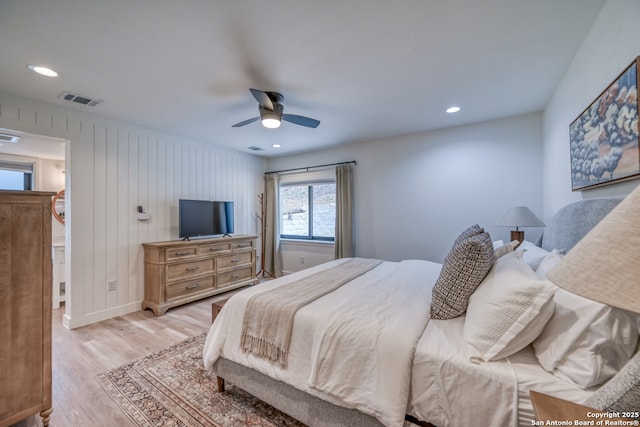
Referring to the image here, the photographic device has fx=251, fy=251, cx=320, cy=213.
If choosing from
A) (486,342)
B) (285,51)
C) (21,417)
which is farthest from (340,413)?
(285,51)

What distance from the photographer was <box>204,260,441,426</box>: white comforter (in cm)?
116

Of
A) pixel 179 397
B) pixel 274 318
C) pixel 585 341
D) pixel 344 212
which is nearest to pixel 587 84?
pixel 585 341

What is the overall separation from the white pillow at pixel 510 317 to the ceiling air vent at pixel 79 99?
3.78m

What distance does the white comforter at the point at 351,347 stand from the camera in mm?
1156

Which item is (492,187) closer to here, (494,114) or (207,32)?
(494,114)

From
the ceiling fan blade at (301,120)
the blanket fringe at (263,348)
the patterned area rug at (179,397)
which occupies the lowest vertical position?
the patterned area rug at (179,397)

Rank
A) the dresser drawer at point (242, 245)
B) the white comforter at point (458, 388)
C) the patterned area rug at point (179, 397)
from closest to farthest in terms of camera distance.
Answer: the white comforter at point (458, 388)
the patterned area rug at point (179, 397)
the dresser drawer at point (242, 245)

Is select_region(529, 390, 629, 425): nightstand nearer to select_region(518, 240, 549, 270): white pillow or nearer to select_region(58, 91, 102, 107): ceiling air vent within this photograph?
select_region(518, 240, 549, 270): white pillow

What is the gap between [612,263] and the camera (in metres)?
0.55

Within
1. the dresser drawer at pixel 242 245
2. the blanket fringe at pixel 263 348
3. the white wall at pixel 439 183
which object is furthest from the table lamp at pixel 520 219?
the dresser drawer at pixel 242 245

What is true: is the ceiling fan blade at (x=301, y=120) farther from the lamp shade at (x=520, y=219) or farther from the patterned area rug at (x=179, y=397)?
the patterned area rug at (x=179, y=397)

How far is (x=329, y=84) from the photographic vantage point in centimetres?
235

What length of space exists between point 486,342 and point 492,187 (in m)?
2.90

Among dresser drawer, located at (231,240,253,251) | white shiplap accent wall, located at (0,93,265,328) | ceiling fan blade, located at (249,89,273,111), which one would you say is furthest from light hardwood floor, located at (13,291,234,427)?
ceiling fan blade, located at (249,89,273,111)
